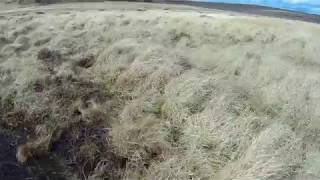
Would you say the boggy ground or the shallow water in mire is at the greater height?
the boggy ground

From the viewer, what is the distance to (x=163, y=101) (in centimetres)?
1223

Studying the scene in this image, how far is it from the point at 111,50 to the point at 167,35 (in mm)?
2817

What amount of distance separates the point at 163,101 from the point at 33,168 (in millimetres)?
3181

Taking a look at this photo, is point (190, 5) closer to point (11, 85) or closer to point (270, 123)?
point (11, 85)

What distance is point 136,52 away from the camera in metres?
15.3

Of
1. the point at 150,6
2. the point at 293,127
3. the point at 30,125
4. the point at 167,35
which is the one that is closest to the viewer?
the point at 293,127

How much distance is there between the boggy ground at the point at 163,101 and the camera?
9.78 meters

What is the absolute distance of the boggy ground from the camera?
32.1ft

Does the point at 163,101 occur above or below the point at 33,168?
above

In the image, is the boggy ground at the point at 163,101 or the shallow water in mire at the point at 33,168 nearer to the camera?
the boggy ground at the point at 163,101

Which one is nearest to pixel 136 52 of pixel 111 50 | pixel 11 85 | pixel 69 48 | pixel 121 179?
pixel 111 50

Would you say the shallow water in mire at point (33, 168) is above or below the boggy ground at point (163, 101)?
below

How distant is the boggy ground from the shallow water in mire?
136mm

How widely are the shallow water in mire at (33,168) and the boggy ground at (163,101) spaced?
136mm
